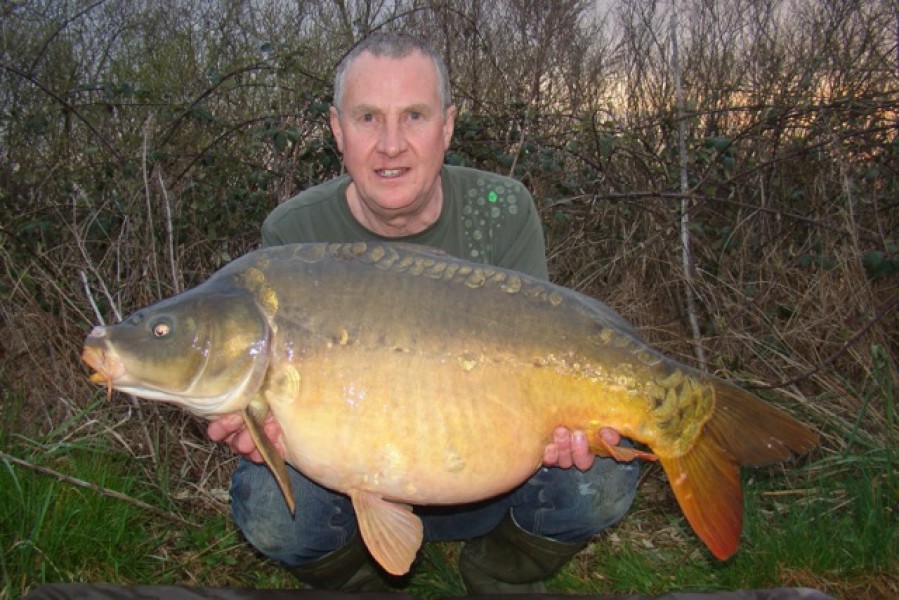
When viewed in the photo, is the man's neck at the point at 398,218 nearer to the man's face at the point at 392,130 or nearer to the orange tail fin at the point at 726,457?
the man's face at the point at 392,130

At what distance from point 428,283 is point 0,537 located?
1.26 metres

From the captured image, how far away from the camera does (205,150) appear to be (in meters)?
3.31

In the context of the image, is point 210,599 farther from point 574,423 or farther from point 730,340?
point 730,340

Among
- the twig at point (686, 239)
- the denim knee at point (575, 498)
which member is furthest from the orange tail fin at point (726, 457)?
the twig at point (686, 239)

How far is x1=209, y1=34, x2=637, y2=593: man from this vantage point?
196 cm

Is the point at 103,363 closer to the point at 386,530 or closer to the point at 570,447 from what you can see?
the point at 386,530

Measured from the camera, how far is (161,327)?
150 centimetres

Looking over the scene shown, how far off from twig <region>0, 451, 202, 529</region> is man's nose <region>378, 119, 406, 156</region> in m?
1.08

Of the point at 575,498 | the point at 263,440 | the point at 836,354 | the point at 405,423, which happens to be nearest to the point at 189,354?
the point at 263,440

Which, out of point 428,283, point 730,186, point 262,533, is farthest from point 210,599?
point 730,186

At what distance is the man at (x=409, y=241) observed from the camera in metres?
1.96

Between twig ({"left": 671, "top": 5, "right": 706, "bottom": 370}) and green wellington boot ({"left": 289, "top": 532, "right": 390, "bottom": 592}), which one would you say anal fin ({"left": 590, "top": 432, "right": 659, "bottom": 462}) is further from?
twig ({"left": 671, "top": 5, "right": 706, "bottom": 370})

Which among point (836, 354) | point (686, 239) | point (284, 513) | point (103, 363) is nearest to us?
point (103, 363)

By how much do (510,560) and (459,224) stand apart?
815mm
